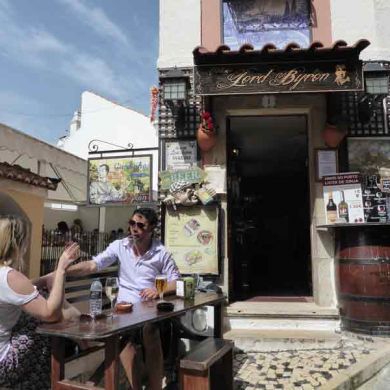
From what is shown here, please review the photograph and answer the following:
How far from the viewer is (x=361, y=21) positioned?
17.7 feet

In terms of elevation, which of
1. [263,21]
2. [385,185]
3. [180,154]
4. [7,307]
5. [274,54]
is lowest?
[7,307]

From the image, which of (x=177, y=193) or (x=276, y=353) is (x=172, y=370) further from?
(x=177, y=193)

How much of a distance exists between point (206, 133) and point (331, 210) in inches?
68.7

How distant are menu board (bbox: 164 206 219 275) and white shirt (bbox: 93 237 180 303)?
A: 154 centimetres

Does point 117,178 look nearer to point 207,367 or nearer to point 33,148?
point 207,367

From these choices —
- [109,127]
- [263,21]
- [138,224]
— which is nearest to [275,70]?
[263,21]

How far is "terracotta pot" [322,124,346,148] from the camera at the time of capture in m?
4.91

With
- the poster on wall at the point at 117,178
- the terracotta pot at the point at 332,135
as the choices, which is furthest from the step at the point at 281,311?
the poster on wall at the point at 117,178

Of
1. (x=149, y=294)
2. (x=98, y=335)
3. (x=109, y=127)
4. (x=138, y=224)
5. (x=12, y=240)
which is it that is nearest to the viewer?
(x=98, y=335)

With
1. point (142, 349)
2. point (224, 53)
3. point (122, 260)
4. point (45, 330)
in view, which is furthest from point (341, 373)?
point (224, 53)

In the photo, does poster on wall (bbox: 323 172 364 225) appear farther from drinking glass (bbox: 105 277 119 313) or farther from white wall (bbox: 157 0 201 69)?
drinking glass (bbox: 105 277 119 313)

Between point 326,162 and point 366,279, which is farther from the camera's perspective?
point 326,162

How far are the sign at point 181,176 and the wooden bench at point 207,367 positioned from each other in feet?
7.48

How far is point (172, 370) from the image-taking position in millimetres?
3482
